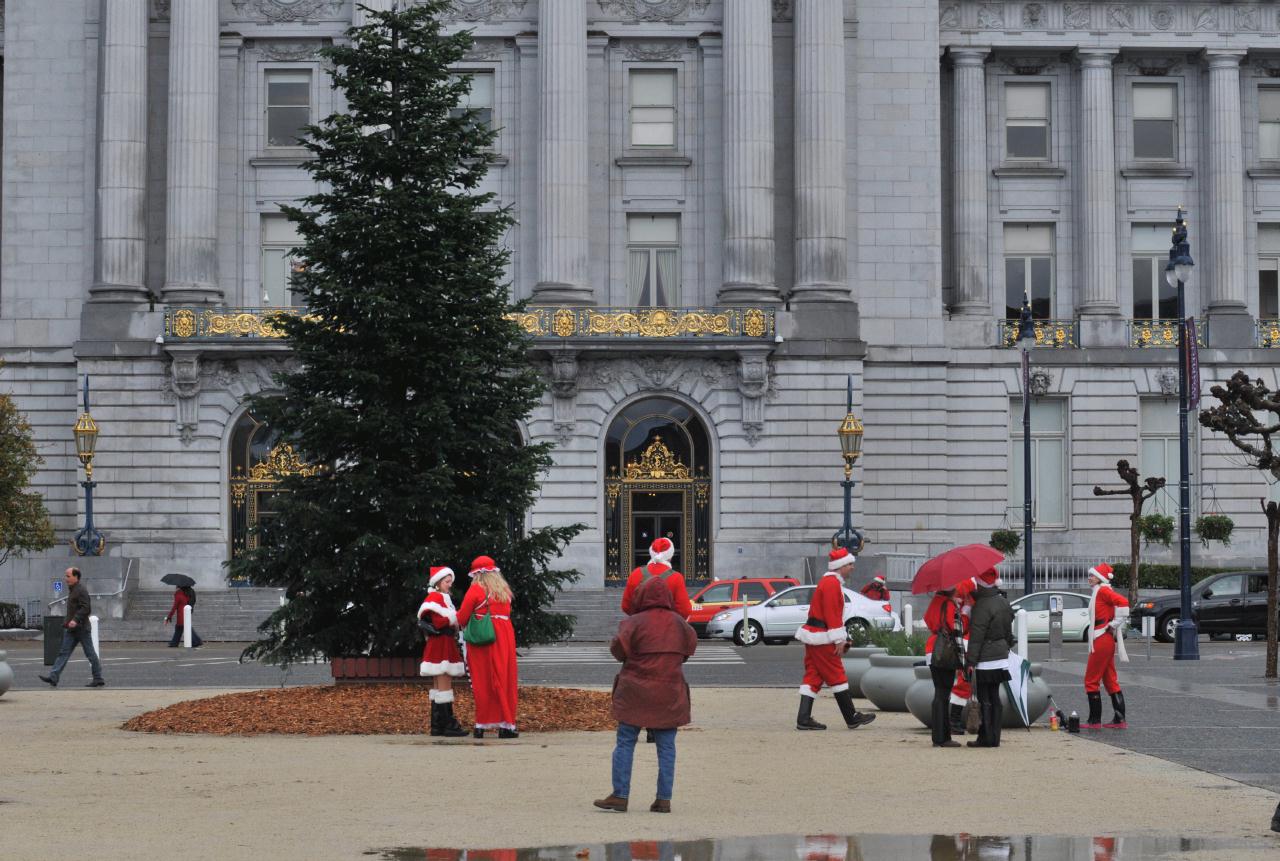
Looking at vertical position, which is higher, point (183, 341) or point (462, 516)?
point (183, 341)

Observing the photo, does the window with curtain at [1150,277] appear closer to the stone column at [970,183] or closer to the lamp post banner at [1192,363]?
the stone column at [970,183]

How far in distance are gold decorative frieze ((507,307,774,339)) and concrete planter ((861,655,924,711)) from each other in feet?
108

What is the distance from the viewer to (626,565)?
201ft

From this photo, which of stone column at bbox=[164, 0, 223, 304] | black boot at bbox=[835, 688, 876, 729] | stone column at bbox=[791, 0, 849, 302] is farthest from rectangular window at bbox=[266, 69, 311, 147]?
black boot at bbox=[835, 688, 876, 729]

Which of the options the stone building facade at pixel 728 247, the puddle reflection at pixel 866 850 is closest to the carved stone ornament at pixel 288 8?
the stone building facade at pixel 728 247

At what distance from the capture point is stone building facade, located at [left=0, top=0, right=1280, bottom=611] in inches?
2393

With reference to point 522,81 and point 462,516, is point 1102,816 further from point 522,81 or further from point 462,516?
point 522,81

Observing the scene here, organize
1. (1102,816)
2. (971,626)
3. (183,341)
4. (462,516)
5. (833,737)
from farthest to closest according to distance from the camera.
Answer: (183,341)
(462,516)
(833,737)
(971,626)
(1102,816)

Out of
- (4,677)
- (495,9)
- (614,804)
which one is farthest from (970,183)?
(614,804)

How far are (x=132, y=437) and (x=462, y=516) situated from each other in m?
35.0

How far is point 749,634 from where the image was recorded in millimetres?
49656

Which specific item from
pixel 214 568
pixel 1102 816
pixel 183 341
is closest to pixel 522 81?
pixel 183 341

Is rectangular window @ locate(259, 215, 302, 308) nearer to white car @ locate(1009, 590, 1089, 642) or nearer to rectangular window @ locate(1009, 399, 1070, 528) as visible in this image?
rectangular window @ locate(1009, 399, 1070, 528)

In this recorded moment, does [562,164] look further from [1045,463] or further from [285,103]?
[1045,463]
